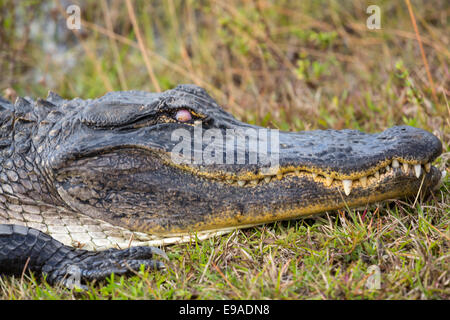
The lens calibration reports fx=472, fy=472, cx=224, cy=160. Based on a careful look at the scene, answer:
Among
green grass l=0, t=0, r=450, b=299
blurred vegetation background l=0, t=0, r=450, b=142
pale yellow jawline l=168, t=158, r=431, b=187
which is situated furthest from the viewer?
blurred vegetation background l=0, t=0, r=450, b=142

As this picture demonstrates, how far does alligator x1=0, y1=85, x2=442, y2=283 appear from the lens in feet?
8.05

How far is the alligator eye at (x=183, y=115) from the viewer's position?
2.69 metres

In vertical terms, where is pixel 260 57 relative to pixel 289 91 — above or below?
above

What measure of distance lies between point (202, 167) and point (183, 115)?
0.37m

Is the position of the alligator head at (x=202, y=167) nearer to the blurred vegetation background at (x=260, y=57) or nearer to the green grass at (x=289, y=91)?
the green grass at (x=289, y=91)

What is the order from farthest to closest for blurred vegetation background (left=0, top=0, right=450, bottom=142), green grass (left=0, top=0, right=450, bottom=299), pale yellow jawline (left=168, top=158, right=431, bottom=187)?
blurred vegetation background (left=0, top=0, right=450, bottom=142), pale yellow jawline (left=168, top=158, right=431, bottom=187), green grass (left=0, top=0, right=450, bottom=299)

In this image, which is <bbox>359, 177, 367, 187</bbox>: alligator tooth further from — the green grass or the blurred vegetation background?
the blurred vegetation background

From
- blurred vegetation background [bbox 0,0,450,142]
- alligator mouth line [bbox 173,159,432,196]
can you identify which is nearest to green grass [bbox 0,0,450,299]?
blurred vegetation background [bbox 0,0,450,142]

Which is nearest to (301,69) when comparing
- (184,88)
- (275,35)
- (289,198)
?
(275,35)

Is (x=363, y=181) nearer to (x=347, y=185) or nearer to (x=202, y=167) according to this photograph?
(x=347, y=185)

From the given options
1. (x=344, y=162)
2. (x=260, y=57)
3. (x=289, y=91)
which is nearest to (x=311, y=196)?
(x=344, y=162)

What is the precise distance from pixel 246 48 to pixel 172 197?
10.5ft

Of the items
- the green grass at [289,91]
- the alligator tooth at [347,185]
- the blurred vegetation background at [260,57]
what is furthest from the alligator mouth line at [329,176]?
the blurred vegetation background at [260,57]

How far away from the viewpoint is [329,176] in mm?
2418
